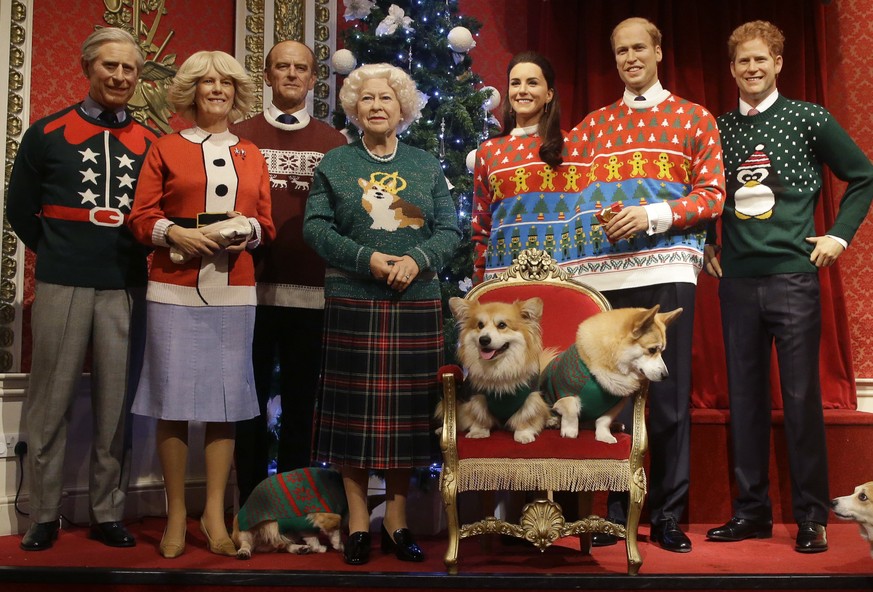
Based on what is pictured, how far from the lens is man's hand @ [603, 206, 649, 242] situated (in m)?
3.22

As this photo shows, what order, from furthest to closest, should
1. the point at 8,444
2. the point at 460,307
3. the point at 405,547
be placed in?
the point at 8,444
the point at 405,547
the point at 460,307

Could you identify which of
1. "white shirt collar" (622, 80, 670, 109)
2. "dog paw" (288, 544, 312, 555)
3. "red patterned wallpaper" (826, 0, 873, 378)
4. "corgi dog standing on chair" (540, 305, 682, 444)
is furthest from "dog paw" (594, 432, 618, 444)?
"red patterned wallpaper" (826, 0, 873, 378)

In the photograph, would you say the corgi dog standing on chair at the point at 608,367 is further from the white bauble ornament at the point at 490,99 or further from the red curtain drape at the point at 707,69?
the red curtain drape at the point at 707,69

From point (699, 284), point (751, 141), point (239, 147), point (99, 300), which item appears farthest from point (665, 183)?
point (99, 300)

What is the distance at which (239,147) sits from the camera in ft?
10.7

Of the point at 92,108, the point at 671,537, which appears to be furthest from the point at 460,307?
the point at 92,108

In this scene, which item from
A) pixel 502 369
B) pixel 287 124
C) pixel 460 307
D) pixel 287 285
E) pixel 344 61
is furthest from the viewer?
pixel 344 61

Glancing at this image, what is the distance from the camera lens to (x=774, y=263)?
3.46 meters

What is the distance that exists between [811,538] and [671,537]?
0.53m

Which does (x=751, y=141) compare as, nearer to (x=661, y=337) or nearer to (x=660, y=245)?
(x=660, y=245)

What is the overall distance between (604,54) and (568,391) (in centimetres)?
247

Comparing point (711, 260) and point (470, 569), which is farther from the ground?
point (711, 260)

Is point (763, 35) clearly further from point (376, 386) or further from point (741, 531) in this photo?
point (376, 386)

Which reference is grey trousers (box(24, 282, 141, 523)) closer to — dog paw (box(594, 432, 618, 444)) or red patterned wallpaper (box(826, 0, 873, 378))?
dog paw (box(594, 432, 618, 444))
